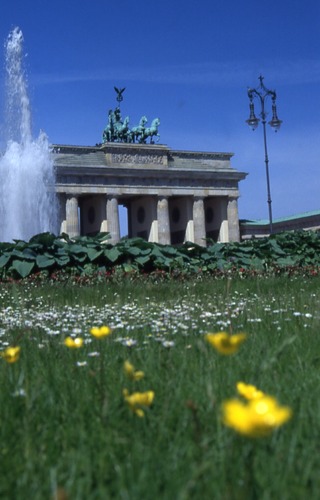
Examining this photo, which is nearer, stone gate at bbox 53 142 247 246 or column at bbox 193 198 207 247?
stone gate at bbox 53 142 247 246

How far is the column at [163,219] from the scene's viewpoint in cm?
6253

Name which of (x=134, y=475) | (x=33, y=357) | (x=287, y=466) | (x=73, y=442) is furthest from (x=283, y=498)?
(x=33, y=357)

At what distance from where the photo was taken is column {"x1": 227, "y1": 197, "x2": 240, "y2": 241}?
220 ft

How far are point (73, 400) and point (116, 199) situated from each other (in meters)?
57.5

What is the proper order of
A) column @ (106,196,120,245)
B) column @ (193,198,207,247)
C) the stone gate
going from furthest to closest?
column @ (193,198,207,247), column @ (106,196,120,245), the stone gate

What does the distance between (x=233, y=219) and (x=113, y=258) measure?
173 feet

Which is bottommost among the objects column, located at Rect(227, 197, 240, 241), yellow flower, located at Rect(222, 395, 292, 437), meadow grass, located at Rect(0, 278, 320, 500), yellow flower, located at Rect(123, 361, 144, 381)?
meadow grass, located at Rect(0, 278, 320, 500)

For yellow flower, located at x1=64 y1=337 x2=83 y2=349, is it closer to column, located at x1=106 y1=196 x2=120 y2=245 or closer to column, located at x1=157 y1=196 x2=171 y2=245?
column, located at x1=106 y1=196 x2=120 y2=245

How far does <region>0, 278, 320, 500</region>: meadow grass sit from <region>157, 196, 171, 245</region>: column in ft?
188

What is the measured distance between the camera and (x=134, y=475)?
213 cm

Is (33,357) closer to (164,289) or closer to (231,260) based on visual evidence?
(164,289)

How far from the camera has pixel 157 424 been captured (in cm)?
275

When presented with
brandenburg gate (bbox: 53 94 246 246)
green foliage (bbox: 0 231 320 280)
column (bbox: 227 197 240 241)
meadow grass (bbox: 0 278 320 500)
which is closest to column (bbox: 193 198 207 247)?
brandenburg gate (bbox: 53 94 246 246)

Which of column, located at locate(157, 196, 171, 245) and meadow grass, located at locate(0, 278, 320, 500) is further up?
column, located at locate(157, 196, 171, 245)
